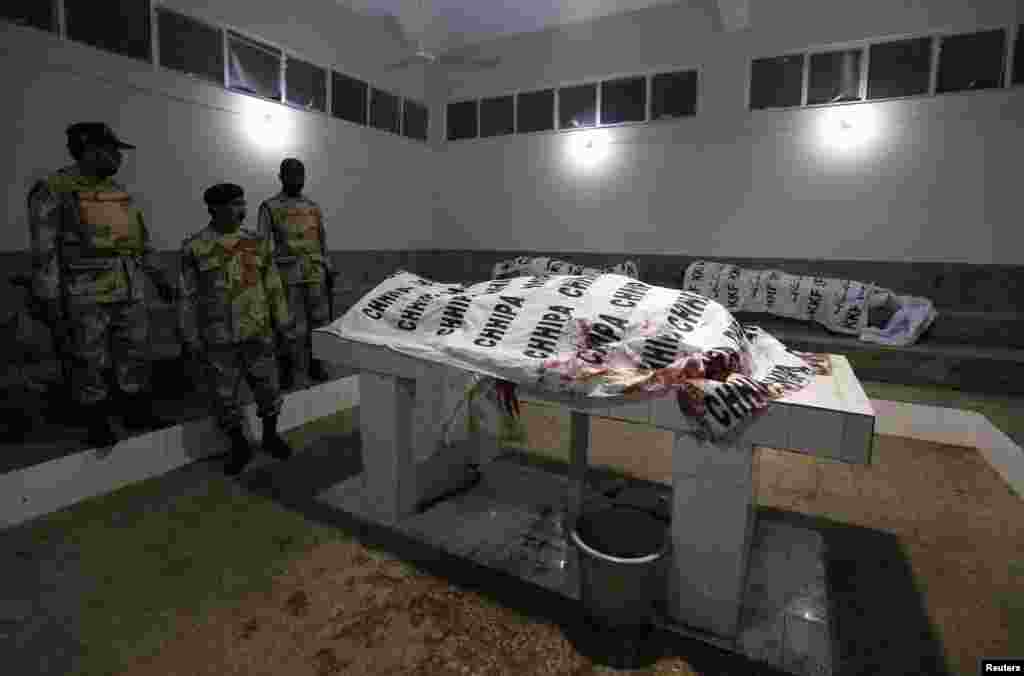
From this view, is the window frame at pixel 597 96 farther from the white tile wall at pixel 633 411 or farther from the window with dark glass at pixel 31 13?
the white tile wall at pixel 633 411

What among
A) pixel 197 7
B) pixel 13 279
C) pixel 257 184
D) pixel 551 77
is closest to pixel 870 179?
pixel 551 77

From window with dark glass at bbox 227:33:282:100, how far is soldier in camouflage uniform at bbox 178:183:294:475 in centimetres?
270

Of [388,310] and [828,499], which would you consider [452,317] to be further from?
[828,499]

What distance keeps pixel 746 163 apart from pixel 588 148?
5.78 feet

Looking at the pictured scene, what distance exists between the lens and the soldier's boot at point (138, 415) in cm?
267

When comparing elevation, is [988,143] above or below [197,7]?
below

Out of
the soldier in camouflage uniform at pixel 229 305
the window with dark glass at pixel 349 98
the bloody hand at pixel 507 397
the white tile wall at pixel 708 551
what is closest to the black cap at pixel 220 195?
the soldier in camouflage uniform at pixel 229 305

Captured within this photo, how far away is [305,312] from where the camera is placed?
3795mm

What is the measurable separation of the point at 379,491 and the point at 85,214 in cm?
187

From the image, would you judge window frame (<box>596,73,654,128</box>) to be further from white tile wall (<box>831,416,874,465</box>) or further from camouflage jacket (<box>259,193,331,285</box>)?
white tile wall (<box>831,416,874,465</box>)

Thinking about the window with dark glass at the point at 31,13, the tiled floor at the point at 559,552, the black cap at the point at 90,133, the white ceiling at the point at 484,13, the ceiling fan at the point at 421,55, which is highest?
the white ceiling at the point at 484,13

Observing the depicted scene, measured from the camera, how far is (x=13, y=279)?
Answer: 8.36 feet

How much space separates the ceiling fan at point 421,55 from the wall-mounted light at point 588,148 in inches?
55.0

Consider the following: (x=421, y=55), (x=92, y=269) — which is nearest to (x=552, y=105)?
(x=421, y=55)
